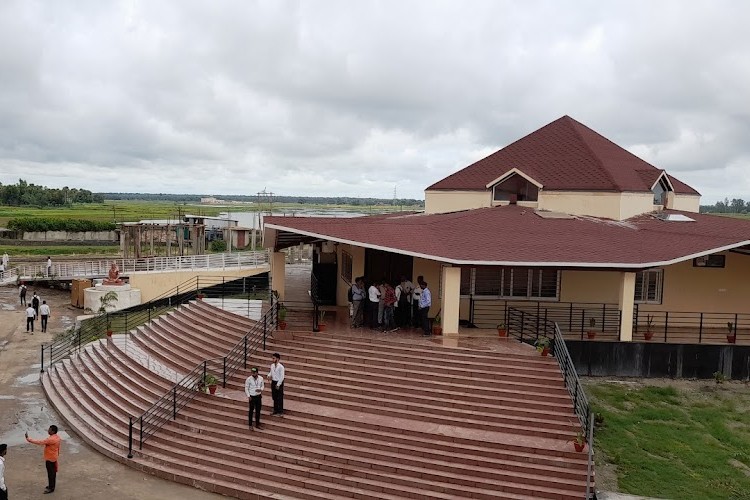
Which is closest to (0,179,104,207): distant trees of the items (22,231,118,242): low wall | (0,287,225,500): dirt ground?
(22,231,118,242): low wall

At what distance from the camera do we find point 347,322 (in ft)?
60.5

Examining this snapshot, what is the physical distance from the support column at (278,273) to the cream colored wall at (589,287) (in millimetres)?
8904

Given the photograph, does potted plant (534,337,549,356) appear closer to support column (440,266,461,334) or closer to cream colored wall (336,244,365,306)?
support column (440,266,461,334)

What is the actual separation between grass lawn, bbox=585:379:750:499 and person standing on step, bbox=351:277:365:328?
624cm

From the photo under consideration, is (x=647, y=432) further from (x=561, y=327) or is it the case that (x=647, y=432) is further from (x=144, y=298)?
(x=144, y=298)

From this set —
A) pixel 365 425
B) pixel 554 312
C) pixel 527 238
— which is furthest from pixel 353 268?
pixel 365 425

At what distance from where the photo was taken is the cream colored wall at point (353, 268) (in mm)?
20453

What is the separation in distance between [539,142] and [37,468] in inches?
819

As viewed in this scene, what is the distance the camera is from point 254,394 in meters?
13.5

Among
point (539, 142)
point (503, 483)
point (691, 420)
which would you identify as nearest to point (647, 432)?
point (691, 420)

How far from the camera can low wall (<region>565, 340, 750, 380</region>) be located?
16906 millimetres

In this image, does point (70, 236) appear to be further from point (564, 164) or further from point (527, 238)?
point (527, 238)

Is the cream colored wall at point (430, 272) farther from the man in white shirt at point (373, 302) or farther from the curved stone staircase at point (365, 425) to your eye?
the curved stone staircase at point (365, 425)

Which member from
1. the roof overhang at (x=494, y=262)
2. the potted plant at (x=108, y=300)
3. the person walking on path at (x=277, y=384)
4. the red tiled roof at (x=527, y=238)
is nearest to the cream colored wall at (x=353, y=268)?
the red tiled roof at (x=527, y=238)
